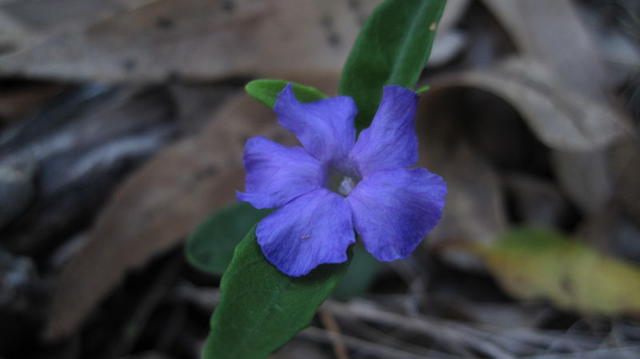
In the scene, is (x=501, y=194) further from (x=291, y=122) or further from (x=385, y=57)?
(x=291, y=122)

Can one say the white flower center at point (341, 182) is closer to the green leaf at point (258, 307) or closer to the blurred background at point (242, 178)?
the green leaf at point (258, 307)

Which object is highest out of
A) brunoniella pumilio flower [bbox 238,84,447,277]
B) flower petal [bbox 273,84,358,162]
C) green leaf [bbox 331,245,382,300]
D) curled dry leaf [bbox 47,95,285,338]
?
flower petal [bbox 273,84,358,162]

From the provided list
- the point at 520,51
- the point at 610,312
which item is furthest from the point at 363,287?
the point at 520,51

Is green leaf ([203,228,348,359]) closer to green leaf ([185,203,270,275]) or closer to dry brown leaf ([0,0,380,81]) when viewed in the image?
green leaf ([185,203,270,275])

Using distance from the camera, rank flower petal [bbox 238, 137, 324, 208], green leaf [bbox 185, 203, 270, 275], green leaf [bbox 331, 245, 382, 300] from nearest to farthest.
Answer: flower petal [bbox 238, 137, 324, 208]
green leaf [bbox 185, 203, 270, 275]
green leaf [bbox 331, 245, 382, 300]

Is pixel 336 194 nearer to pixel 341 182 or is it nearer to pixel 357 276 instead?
pixel 341 182

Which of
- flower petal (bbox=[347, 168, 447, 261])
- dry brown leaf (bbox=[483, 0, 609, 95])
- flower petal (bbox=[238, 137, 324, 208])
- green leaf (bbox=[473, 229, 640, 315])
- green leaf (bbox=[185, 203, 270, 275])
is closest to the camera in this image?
flower petal (bbox=[347, 168, 447, 261])

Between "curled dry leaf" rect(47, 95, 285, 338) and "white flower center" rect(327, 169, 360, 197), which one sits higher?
"white flower center" rect(327, 169, 360, 197)

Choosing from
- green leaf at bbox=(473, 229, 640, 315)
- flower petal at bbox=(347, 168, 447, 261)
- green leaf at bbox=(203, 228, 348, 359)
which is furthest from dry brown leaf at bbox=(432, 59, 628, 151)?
green leaf at bbox=(203, 228, 348, 359)
